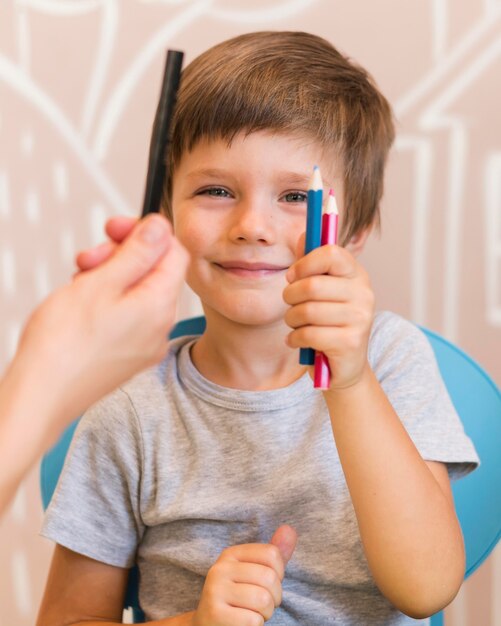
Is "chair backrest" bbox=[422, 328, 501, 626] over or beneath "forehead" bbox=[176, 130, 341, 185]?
beneath

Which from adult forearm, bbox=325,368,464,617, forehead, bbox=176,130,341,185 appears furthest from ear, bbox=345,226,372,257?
adult forearm, bbox=325,368,464,617

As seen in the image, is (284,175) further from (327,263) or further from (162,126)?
(162,126)

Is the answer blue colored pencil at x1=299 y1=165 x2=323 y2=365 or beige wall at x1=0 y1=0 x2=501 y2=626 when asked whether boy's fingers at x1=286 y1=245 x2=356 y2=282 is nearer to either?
blue colored pencil at x1=299 y1=165 x2=323 y2=365

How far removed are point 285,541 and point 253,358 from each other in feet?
0.73

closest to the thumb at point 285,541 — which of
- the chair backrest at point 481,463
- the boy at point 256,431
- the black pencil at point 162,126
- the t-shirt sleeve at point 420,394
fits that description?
the boy at point 256,431

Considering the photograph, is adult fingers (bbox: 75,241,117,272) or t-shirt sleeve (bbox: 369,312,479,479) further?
t-shirt sleeve (bbox: 369,312,479,479)

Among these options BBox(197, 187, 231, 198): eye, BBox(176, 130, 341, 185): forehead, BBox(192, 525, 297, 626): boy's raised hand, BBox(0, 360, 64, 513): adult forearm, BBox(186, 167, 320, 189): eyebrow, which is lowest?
BBox(192, 525, 297, 626): boy's raised hand

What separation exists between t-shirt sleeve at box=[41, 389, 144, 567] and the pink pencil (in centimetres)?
29

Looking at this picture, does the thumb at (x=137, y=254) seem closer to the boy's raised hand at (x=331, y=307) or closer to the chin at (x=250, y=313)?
the boy's raised hand at (x=331, y=307)

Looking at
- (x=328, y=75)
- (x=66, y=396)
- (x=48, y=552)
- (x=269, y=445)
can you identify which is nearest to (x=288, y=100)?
(x=328, y=75)

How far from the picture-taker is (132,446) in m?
0.90

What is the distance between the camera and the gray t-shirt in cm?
84

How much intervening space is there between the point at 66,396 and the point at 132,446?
0.39 meters

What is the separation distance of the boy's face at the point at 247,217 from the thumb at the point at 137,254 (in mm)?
294
